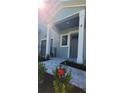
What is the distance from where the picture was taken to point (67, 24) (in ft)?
5.92

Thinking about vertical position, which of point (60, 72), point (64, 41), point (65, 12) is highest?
point (65, 12)

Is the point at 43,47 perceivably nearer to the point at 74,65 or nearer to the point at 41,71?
the point at 41,71

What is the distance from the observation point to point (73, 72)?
1730 millimetres

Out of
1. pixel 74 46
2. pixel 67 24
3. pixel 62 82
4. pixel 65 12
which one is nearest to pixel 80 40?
pixel 74 46

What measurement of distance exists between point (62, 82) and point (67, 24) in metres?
0.56

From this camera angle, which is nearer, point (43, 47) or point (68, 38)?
point (43, 47)

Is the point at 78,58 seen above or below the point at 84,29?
below

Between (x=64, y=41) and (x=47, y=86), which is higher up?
(x=64, y=41)

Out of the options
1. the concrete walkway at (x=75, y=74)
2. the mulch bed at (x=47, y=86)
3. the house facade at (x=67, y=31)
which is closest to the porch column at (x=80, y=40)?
the house facade at (x=67, y=31)

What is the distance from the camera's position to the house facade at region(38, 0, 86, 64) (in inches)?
67.8
